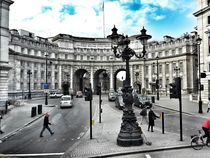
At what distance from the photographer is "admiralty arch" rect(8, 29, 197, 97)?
6246 cm

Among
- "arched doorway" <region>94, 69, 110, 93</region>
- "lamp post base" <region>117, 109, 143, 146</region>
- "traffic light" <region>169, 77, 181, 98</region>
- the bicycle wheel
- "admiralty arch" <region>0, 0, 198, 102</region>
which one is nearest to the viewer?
the bicycle wheel

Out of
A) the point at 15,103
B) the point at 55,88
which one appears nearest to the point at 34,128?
the point at 15,103

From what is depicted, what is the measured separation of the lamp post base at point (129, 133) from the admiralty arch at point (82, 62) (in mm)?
40646

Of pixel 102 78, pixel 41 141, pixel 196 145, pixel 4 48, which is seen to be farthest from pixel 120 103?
pixel 102 78

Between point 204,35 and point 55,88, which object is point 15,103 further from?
point 55,88

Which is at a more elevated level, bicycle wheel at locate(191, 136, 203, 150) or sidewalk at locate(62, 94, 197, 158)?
bicycle wheel at locate(191, 136, 203, 150)

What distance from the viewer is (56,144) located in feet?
45.5

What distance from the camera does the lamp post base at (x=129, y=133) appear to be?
12336 millimetres

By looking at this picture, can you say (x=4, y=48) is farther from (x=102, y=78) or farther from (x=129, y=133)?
(x=102, y=78)

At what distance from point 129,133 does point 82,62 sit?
72.7 meters

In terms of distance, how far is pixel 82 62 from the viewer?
84.0 m

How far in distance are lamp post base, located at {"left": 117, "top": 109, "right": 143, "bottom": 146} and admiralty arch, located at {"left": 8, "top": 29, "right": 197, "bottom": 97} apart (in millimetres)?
40646

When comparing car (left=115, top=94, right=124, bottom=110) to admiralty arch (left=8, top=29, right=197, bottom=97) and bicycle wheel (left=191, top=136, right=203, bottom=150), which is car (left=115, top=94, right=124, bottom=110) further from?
admiralty arch (left=8, top=29, right=197, bottom=97)

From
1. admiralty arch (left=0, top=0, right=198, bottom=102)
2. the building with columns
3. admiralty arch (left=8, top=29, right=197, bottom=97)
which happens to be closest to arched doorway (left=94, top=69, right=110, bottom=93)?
admiralty arch (left=8, top=29, right=197, bottom=97)
